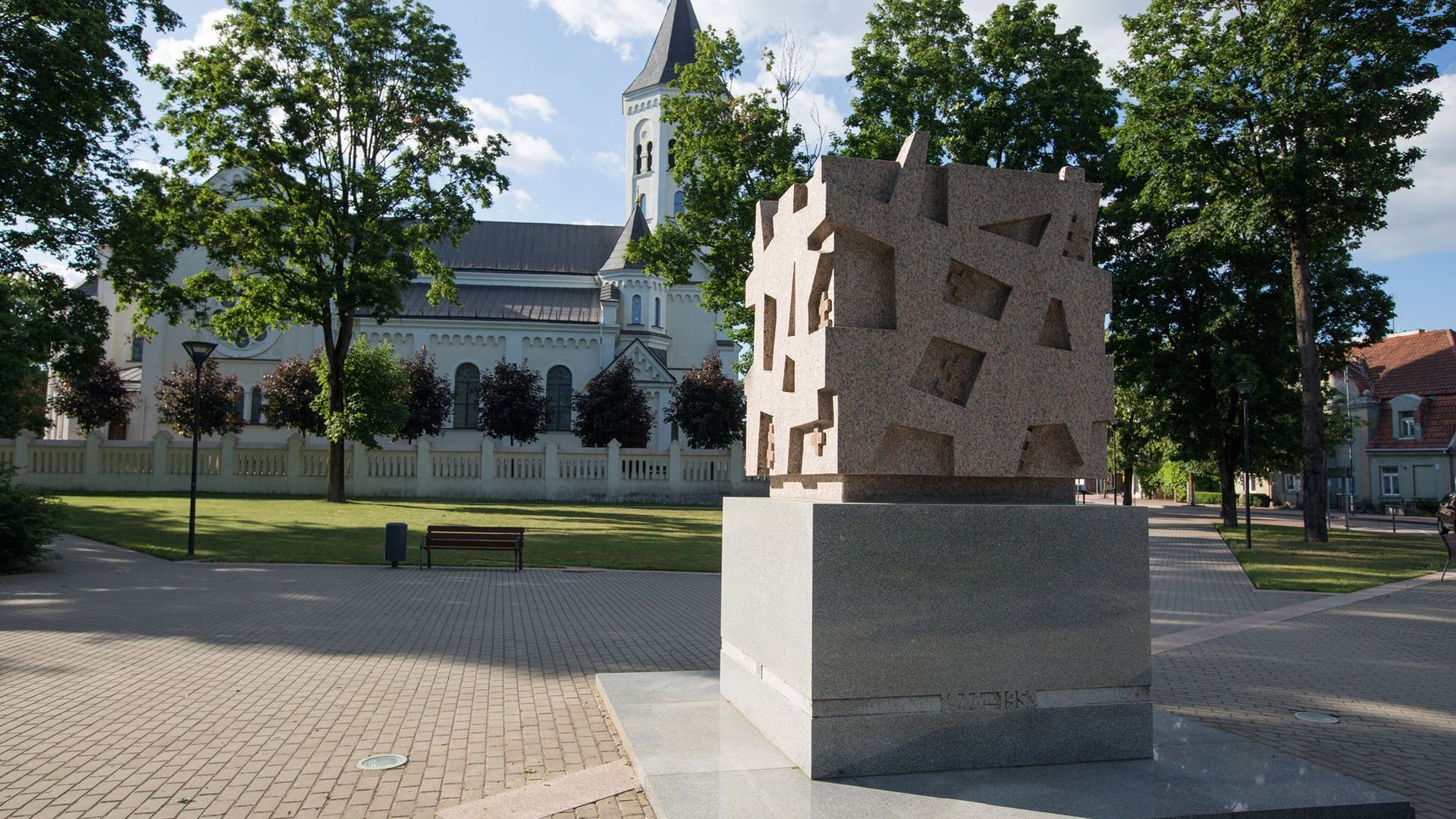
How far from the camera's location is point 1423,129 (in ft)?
73.8

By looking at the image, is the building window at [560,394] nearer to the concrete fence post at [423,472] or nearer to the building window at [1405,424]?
the concrete fence post at [423,472]

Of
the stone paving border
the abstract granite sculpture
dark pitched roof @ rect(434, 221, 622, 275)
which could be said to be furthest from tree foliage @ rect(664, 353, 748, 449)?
the abstract granite sculpture

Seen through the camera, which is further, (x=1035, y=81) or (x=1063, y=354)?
(x=1035, y=81)

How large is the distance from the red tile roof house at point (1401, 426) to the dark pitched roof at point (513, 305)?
158 ft

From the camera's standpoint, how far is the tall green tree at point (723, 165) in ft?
99.9

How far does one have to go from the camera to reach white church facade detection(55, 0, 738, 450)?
58.2 meters

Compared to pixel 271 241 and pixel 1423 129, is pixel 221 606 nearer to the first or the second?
pixel 271 241

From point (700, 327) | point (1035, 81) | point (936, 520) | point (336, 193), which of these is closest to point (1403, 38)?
point (1035, 81)

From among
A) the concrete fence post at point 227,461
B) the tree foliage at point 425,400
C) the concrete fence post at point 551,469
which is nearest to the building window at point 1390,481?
the concrete fence post at point 551,469

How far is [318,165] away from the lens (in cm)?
3219

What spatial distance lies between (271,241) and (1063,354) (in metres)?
30.8

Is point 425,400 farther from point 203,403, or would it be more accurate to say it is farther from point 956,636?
point 956,636

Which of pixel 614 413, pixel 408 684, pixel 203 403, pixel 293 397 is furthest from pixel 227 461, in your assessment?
pixel 408 684

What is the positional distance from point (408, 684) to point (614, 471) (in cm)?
3417
